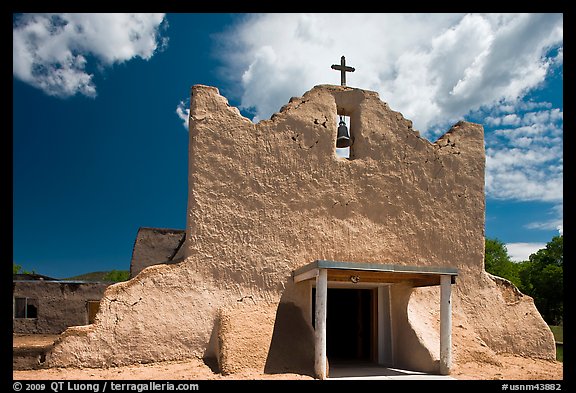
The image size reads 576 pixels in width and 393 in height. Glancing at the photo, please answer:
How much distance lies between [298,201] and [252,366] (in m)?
3.96

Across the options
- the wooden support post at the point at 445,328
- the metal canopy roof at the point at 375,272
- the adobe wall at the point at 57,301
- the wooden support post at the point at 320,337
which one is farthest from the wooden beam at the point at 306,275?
the adobe wall at the point at 57,301

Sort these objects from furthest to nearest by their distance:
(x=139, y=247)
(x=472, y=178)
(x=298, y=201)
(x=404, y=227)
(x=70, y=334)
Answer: (x=139, y=247) < (x=472, y=178) < (x=404, y=227) < (x=298, y=201) < (x=70, y=334)

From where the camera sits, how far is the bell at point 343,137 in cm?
1320

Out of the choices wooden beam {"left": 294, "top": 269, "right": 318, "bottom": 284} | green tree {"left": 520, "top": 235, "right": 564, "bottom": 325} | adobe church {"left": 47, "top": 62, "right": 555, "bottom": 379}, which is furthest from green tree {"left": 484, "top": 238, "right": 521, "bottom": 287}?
wooden beam {"left": 294, "top": 269, "right": 318, "bottom": 284}

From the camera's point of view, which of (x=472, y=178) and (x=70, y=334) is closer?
(x=70, y=334)

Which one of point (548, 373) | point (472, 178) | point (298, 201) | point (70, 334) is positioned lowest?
point (548, 373)

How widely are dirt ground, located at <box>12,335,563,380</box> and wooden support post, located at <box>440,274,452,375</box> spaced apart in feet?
0.88

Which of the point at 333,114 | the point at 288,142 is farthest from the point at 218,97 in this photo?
the point at 333,114

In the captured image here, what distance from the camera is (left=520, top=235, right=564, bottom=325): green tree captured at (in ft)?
105

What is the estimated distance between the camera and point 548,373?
11570 millimetres

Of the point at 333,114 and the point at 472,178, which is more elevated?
the point at 333,114

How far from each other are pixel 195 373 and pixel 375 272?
14.1ft
